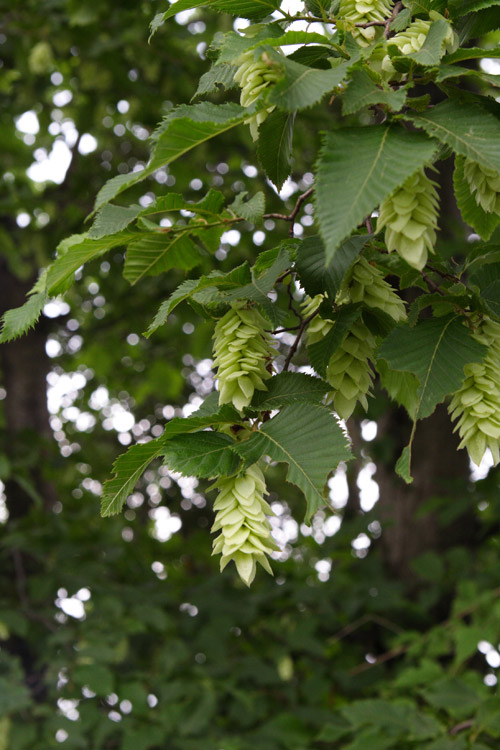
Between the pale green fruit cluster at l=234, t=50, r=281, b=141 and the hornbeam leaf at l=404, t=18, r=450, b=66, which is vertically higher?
the hornbeam leaf at l=404, t=18, r=450, b=66

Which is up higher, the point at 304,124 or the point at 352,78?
the point at 352,78

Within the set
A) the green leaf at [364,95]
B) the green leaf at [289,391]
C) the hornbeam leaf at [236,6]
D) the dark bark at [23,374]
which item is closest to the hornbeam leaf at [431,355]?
the green leaf at [289,391]

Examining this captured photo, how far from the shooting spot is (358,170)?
0.86 m

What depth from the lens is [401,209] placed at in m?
0.91

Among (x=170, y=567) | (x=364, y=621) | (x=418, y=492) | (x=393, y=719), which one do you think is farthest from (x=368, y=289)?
(x=170, y=567)

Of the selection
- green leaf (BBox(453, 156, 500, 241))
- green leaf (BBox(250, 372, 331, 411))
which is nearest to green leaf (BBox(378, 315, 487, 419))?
green leaf (BBox(250, 372, 331, 411))

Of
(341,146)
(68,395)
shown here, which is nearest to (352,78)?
(341,146)

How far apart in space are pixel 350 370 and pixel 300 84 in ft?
1.33

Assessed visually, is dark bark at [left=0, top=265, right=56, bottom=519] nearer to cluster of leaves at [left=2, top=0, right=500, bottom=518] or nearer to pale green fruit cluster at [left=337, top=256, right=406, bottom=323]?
cluster of leaves at [left=2, top=0, right=500, bottom=518]

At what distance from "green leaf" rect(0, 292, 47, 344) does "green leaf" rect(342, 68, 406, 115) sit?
566 millimetres

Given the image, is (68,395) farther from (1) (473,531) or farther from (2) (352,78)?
(2) (352,78)

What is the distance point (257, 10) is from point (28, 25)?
3.25m

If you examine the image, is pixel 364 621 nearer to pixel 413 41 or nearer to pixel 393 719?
pixel 393 719

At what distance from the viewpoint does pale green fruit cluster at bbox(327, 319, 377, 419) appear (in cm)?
109
